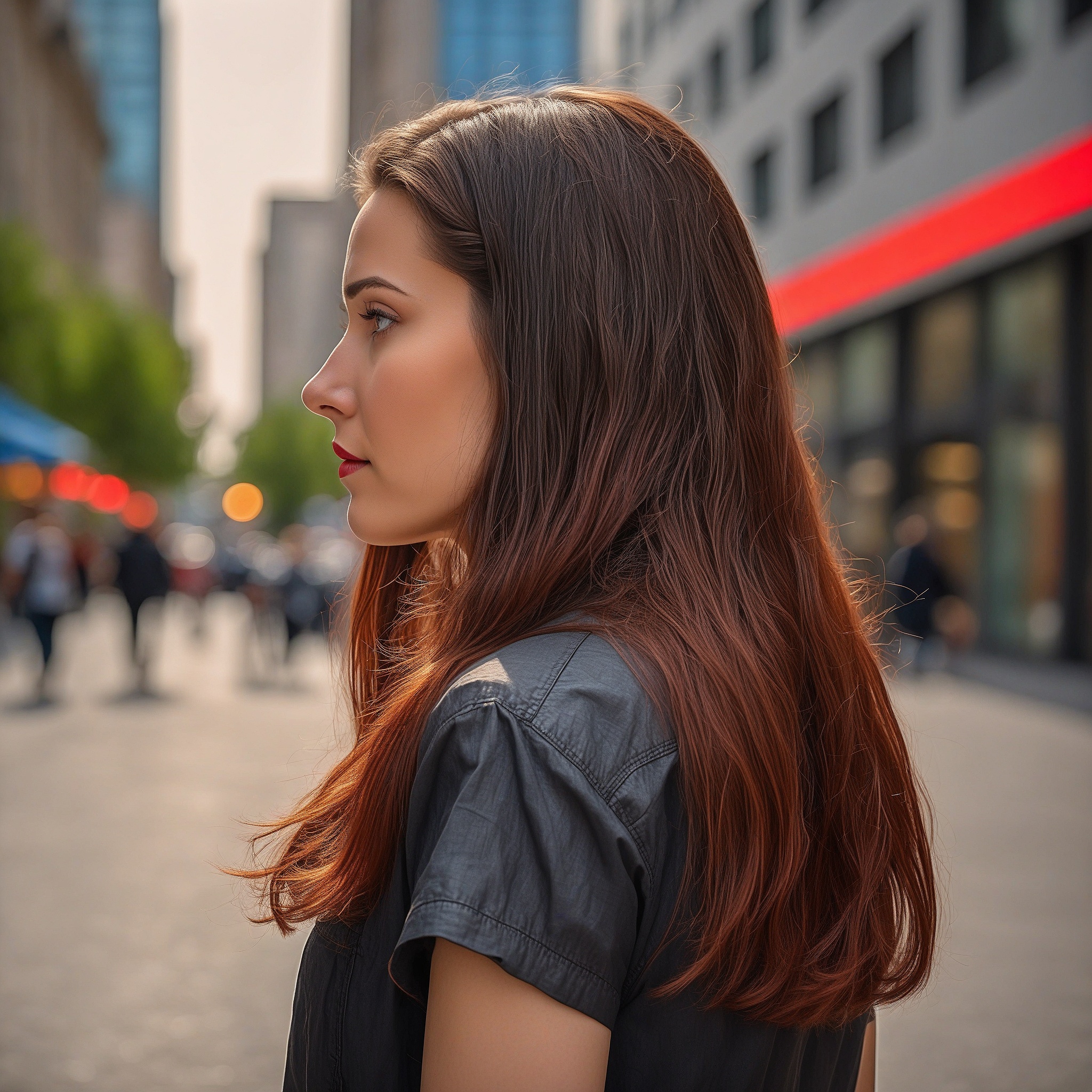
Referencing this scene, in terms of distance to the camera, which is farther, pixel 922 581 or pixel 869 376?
pixel 869 376

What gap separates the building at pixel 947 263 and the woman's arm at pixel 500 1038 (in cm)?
990

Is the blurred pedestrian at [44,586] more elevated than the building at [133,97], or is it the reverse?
the building at [133,97]

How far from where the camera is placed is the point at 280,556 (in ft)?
61.0

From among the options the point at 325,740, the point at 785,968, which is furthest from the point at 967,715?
the point at 785,968

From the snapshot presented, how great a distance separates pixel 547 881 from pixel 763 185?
76.3 ft

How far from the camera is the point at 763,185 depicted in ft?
74.6

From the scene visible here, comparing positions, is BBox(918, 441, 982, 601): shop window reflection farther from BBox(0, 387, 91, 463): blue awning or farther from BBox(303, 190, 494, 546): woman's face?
BBox(303, 190, 494, 546): woman's face

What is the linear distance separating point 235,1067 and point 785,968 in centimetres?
310

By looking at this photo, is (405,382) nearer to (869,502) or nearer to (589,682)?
(589,682)

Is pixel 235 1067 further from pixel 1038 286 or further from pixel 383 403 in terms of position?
pixel 1038 286

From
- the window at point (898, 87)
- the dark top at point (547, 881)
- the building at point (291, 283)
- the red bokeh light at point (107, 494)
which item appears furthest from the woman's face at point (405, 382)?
the building at point (291, 283)

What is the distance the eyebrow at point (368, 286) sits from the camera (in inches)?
48.6

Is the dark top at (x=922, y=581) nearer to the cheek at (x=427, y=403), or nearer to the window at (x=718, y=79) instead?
the cheek at (x=427, y=403)

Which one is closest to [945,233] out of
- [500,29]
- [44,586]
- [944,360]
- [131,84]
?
[944,360]
